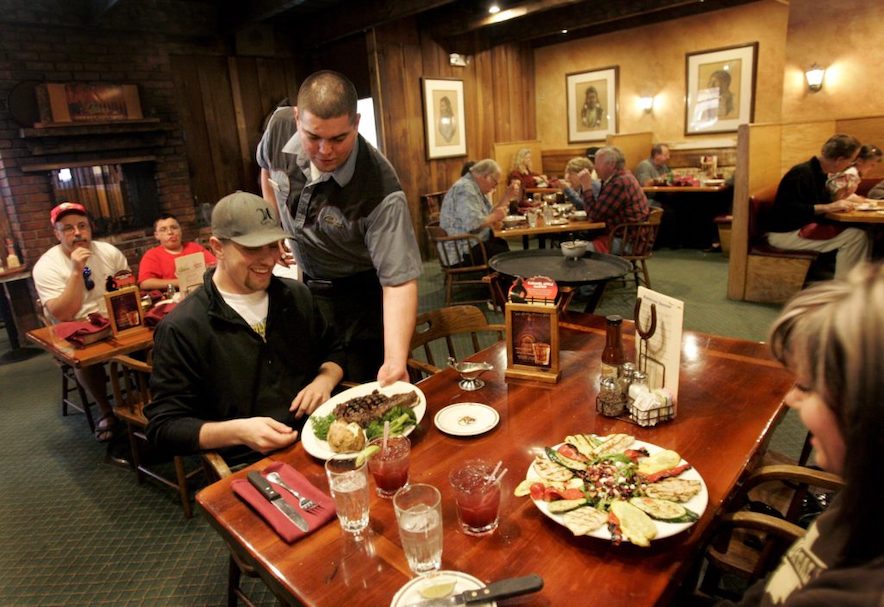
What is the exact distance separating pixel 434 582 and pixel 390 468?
285mm

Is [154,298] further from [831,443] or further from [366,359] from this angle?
[831,443]

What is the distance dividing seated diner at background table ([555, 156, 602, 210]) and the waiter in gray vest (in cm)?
349

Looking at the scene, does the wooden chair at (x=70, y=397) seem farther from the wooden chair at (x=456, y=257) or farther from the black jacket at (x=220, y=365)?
the wooden chair at (x=456, y=257)

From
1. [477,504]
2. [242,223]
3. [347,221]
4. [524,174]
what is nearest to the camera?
[477,504]

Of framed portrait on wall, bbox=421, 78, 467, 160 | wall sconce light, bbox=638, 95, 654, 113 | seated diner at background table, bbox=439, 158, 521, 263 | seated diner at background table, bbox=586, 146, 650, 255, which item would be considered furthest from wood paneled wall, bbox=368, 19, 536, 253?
seated diner at background table, bbox=586, 146, 650, 255

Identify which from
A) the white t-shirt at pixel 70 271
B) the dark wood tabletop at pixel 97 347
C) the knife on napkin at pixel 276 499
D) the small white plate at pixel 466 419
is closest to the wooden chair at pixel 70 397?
the white t-shirt at pixel 70 271

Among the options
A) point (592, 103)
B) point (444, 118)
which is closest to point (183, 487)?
point (444, 118)

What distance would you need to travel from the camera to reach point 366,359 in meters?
2.28

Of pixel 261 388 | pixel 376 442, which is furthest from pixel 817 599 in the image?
pixel 261 388

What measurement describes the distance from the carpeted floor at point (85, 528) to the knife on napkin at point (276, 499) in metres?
0.98

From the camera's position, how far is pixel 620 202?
4.75 meters

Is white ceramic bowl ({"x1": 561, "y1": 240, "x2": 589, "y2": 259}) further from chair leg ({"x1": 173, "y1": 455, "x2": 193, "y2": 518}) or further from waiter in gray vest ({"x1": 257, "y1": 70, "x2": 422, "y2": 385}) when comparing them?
chair leg ({"x1": 173, "y1": 455, "x2": 193, "y2": 518})

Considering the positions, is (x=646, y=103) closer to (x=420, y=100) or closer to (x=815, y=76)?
(x=815, y=76)

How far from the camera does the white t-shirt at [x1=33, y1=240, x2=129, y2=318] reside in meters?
3.01
